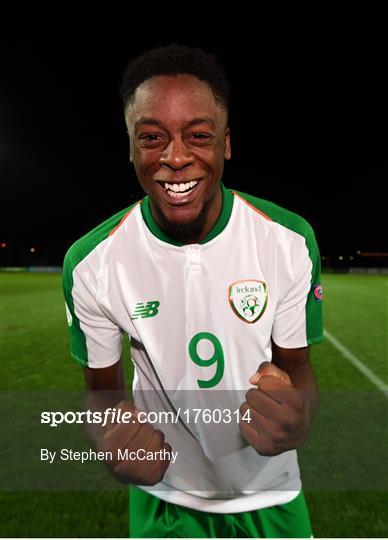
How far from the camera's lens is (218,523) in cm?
175

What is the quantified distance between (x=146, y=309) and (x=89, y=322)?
25 cm

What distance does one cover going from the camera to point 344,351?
7.82 metres

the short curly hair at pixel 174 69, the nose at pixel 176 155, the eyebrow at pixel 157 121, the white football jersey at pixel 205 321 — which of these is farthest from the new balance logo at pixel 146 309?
the short curly hair at pixel 174 69

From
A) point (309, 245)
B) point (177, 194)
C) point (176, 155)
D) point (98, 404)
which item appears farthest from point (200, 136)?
point (98, 404)

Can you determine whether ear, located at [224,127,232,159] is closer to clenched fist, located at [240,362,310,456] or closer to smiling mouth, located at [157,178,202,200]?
smiling mouth, located at [157,178,202,200]

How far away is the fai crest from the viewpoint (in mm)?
1741

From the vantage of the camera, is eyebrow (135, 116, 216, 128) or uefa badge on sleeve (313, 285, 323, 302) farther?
uefa badge on sleeve (313, 285, 323, 302)

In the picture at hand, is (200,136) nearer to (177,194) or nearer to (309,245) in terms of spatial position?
(177,194)

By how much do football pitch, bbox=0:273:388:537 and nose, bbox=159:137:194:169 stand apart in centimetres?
219

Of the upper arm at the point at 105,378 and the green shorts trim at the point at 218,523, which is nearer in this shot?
the green shorts trim at the point at 218,523

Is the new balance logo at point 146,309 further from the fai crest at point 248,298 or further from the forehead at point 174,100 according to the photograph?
the forehead at point 174,100

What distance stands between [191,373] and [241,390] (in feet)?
0.60

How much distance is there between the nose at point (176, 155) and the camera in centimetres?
166

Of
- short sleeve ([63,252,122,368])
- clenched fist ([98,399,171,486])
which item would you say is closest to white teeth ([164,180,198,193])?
short sleeve ([63,252,122,368])
